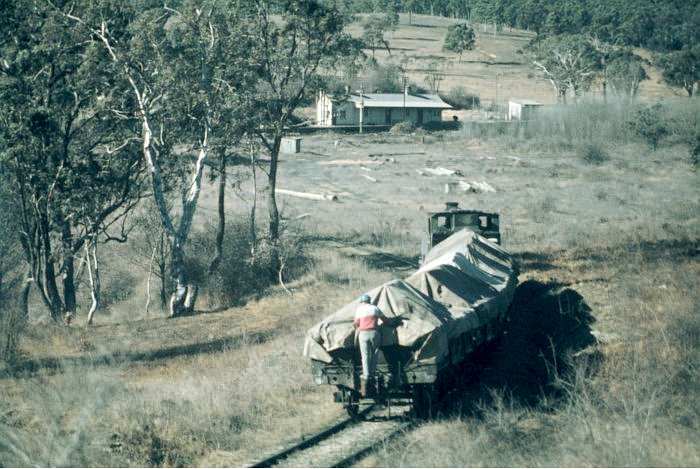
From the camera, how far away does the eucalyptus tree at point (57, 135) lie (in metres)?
26.5

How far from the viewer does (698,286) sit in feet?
65.7

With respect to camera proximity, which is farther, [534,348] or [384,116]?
[384,116]

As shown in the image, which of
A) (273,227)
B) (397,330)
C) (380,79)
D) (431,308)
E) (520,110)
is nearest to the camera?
(397,330)

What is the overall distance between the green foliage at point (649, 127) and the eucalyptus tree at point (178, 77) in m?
48.7

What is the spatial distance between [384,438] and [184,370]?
789 cm

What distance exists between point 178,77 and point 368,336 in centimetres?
1800

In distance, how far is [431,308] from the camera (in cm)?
1361

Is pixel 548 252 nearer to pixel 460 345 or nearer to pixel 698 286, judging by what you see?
pixel 698 286

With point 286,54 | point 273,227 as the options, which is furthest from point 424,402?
point 286,54

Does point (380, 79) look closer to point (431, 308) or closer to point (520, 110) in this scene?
point (520, 110)

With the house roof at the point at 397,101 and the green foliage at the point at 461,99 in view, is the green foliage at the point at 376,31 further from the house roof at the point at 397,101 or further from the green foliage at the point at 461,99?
the house roof at the point at 397,101

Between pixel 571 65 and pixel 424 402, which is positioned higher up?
pixel 571 65

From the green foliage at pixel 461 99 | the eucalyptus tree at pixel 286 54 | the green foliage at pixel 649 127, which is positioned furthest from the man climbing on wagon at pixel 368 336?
the green foliage at pixel 461 99

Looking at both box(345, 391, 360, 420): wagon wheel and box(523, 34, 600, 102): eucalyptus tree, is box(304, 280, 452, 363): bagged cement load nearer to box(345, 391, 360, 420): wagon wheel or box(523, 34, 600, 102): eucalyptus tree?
box(345, 391, 360, 420): wagon wheel
